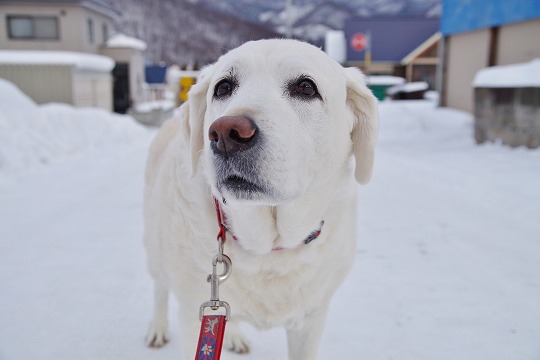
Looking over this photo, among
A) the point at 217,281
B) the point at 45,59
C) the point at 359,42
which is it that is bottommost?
the point at 217,281

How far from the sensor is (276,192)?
5.53ft

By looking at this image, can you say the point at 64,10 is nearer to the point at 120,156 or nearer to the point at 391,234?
the point at 120,156

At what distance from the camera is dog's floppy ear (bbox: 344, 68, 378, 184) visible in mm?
2115

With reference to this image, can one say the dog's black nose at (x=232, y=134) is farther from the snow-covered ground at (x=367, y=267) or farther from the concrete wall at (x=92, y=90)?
the concrete wall at (x=92, y=90)

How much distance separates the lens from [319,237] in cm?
210

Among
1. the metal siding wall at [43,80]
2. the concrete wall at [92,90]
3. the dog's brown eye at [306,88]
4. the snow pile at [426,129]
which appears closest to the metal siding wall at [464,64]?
the snow pile at [426,129]

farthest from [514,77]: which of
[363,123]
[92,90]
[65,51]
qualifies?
[65,51]

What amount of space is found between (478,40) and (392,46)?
86.3ft

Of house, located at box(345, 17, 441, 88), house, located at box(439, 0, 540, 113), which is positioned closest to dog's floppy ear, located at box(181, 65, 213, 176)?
house, located at box(439, 0, 540, 113)

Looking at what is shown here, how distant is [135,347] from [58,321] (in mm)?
648

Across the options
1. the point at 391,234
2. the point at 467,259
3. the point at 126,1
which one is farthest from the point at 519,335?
the point at 126,1

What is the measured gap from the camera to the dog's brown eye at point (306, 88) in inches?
74.9

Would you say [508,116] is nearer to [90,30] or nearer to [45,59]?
[45,59]

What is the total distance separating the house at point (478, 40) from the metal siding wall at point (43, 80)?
1481cm
